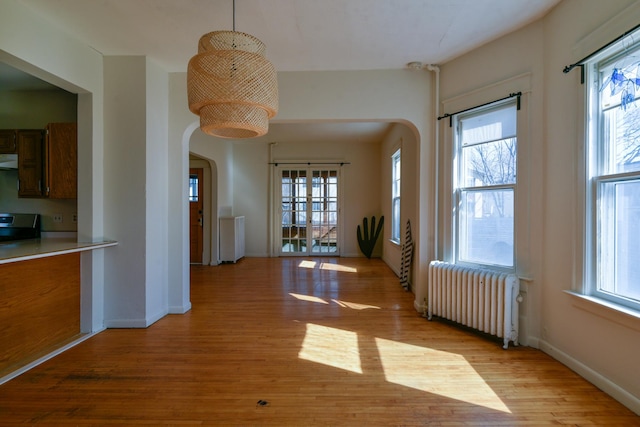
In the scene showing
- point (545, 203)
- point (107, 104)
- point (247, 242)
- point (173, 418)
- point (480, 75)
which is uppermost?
point (480, 75)

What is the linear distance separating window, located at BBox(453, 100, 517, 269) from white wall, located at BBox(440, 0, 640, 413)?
144 millimetres

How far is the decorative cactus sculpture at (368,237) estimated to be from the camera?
7.58m

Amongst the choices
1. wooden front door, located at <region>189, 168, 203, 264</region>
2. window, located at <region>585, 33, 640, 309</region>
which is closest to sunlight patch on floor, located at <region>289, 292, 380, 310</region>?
window, located at <region>585, 33, 640, 309</region>

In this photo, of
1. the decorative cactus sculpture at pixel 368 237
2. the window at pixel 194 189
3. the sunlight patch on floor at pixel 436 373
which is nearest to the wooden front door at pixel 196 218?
the window at pixel 194 189

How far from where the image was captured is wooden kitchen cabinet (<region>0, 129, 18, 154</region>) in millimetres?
3402

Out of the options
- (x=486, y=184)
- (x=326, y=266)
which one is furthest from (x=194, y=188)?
(x=486, y=184)

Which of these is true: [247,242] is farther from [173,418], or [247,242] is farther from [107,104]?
[173,418]

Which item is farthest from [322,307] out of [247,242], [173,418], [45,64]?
Answer: [247,242]

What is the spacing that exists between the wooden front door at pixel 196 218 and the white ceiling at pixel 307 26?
364cm

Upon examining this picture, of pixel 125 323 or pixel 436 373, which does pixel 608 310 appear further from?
pixel 125 323

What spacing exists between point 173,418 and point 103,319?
6.52 ft

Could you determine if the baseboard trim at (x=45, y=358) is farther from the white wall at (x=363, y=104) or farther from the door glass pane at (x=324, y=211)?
the door glass pane at (x=324, y=211)

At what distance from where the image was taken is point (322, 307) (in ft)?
12.8

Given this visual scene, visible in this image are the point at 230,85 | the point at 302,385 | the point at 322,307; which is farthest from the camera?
the point at 322,307
